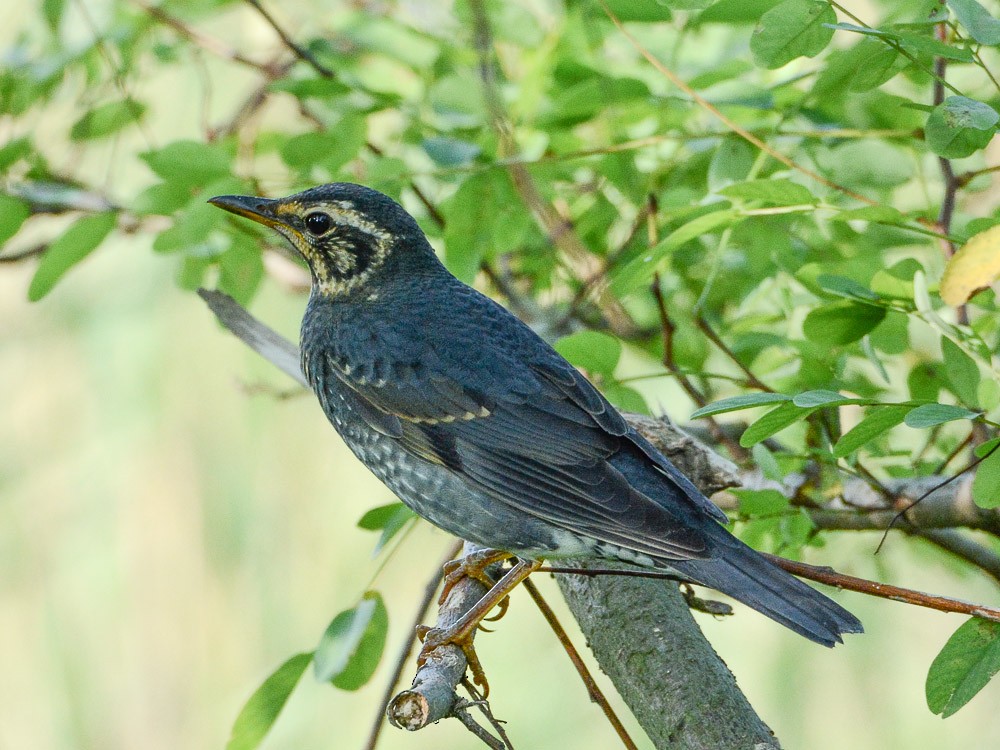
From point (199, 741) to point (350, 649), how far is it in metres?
4.06

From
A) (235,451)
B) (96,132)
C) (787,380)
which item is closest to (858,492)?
(787,380)

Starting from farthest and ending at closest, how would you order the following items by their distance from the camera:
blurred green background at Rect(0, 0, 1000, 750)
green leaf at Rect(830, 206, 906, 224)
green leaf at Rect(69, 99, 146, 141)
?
blurred green background at Rect(0, 0, 1000, 750) → green leaf at Rect(69, 99, 146, 141) → green leaf at Rect(830, 206, 906, 224)

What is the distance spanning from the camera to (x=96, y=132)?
4426mm

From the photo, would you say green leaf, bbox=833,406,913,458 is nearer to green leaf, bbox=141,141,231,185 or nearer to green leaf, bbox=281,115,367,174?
green leaf, bbox=281,115,367,174

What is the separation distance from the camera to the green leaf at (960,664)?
2.48 meters

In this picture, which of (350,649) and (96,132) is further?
(96,132)

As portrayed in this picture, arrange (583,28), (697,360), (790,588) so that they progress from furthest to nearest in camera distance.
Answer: (697,360), (583,28), (790,588)

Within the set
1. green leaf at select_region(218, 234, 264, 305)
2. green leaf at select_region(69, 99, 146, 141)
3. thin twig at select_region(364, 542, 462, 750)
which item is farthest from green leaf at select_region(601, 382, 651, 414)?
green leaf at select_region(69, 99, 146, 141)

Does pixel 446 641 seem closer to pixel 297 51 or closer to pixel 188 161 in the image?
pixel 188 161

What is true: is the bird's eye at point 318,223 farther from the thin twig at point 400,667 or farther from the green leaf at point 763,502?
the green leaf at point 763,502

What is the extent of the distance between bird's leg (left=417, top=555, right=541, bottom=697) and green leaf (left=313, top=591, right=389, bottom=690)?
15 centimetres

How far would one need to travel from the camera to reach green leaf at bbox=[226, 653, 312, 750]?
3.23m

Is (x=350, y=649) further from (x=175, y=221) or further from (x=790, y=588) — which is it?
(x=175, y=221)

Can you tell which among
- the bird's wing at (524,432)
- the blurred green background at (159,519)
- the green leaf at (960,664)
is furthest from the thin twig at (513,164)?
the blurred green background at (159,519)
